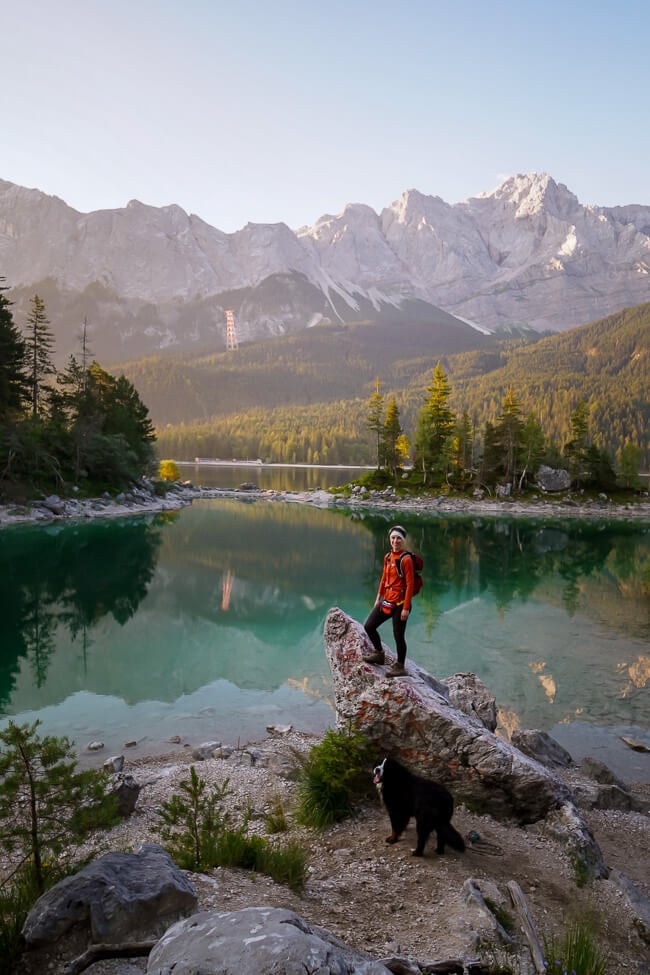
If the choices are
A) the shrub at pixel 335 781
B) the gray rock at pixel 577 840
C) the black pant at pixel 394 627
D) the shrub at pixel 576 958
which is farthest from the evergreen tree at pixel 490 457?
the shrub at pixel 576 958

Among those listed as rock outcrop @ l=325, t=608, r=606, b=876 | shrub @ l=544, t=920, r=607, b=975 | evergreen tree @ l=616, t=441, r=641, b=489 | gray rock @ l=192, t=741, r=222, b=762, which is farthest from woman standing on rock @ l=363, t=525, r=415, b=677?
evergreen tree @ l=616, t=441, r=641, b=489

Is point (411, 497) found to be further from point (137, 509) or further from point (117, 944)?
point (117, 944)

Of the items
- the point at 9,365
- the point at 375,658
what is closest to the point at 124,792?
the point at 375,658

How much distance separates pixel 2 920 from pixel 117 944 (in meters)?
1.19

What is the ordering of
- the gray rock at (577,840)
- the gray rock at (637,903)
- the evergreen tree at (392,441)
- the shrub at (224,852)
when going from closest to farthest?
the gray rock at (637,903) < the shrub at (224,852) < the gray rock at (577,840) < the evergreen tree at (392,441)

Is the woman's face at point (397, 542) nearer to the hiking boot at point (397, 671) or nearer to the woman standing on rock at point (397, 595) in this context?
the woman standing on rock at point (397, 595)

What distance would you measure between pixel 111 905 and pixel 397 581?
6.31 metres

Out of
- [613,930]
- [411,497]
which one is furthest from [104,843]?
[411,497]

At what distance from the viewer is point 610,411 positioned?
176 meters

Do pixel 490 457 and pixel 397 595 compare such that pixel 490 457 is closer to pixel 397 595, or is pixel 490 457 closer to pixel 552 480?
pixel 552 480

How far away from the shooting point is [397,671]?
33.0ft

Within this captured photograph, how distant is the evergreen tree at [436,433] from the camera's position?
8775 cm

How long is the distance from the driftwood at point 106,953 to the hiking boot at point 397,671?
19.6 ft

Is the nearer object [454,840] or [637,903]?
[637,903]
